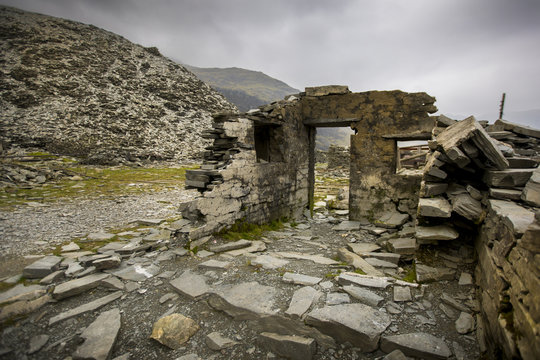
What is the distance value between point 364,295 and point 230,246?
252 centimetres

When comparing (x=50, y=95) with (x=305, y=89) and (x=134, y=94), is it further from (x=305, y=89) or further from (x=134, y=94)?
(x=305, y=89)

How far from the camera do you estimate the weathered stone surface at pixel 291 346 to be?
7.92ft

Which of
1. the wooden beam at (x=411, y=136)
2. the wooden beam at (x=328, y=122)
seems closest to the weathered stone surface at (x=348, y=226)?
the wooden beam at (x=411, y=136)

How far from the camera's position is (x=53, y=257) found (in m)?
4.02

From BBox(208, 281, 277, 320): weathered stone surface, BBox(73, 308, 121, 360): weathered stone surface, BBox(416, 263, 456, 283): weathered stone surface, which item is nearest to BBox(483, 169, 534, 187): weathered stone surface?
BBox(416, 263, 456, 283): weathered stone surface

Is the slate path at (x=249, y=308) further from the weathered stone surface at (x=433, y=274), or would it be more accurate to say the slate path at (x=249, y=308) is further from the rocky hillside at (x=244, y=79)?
the rocky hillside at (x=244, y=79)

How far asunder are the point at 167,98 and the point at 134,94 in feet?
10.5

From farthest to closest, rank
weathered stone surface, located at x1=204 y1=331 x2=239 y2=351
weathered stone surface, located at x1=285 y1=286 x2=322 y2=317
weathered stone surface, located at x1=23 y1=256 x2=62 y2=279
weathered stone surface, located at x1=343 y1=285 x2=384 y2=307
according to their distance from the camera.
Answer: weathered stone surface, located at x1=23 y1=256 x2=62 y2=279 → weathered stone surface, located at x1=343 y1=285 x2=384 y2=307 → weathered stone surface, located at x1=285 y1=286 x2=322 y2=317 → weathered stone surface, located at x1=204 y1=331 x2=239 y2=351

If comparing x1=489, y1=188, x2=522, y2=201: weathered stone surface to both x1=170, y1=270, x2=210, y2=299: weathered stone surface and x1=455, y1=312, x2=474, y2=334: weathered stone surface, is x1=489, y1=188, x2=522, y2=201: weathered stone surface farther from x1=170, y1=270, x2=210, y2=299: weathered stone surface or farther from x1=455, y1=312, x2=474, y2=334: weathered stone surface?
x1=170, y1=270, x2=210, y2=299: weathered stone surface

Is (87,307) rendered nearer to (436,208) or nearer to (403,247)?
(436,208)

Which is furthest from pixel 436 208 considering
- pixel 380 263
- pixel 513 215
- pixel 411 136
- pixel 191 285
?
pixel 411 136

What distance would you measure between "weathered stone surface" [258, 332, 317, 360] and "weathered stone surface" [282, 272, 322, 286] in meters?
0.86

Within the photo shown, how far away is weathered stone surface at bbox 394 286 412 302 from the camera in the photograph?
297cm

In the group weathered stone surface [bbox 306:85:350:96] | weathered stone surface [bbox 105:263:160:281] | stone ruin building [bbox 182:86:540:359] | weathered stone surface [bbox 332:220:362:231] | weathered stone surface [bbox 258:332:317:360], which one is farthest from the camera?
weathered stone surface [bbox 306:85:350:96]
